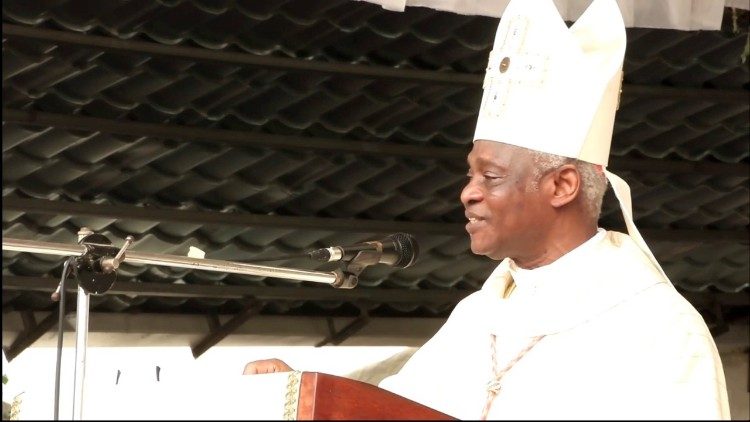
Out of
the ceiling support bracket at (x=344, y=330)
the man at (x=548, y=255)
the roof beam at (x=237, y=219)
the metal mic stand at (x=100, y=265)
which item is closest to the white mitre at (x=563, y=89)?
the man at (x=548, y=255)

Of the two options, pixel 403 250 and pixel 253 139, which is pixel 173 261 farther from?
pixel 253 139

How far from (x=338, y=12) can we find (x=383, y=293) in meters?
1.40

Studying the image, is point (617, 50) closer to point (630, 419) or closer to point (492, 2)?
point (492, 2)

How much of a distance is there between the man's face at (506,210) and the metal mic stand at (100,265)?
28 centimetres

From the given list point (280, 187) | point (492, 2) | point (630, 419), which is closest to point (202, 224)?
point (280, 187)

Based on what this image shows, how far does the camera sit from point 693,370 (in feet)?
9.53

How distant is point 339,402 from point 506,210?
102 cm

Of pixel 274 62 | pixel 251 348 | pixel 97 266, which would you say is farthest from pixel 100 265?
pixel 251 348

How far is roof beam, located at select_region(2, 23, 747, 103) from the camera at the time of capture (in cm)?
438

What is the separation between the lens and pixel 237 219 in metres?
5.14

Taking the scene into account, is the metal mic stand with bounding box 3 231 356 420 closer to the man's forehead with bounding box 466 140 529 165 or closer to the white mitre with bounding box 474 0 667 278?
the man's forehead with bounding box 466 140 529 165

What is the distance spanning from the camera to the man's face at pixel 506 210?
3295 millimetres

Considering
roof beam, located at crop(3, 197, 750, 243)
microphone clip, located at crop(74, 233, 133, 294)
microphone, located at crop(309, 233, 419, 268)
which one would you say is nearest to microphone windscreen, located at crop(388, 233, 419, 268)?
microphone, located at crop(309, 233, 419, 268)

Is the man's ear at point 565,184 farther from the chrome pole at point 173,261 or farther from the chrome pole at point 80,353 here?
the chrome pole at point 80,353
